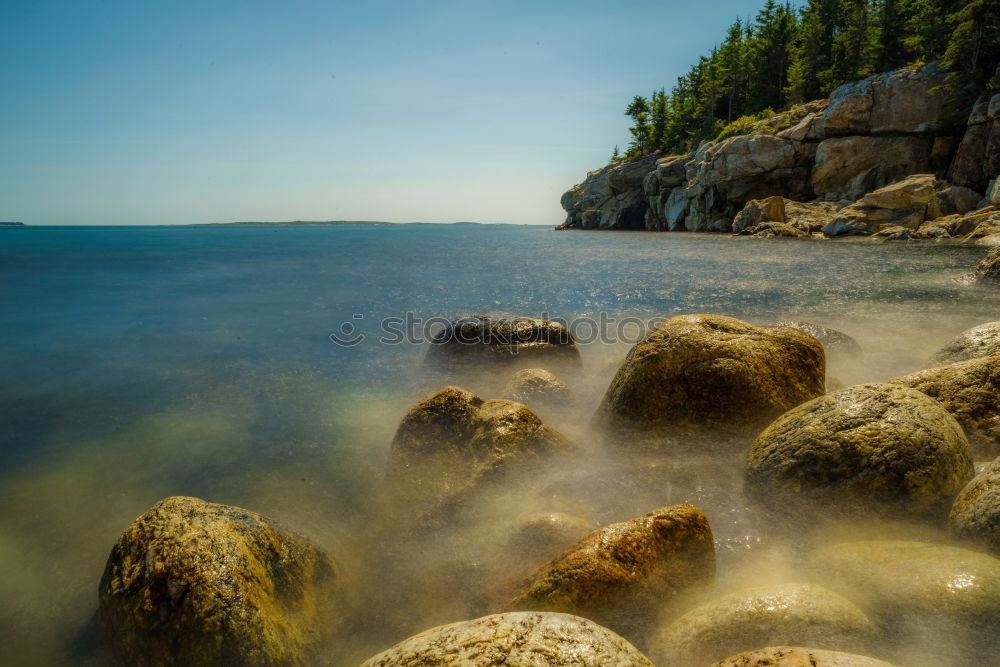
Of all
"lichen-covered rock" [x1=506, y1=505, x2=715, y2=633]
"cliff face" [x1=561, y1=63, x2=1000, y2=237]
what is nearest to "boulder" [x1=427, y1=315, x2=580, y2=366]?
"lichen-covered rock" [x1=506, y1=505, x2=715, y2=633]

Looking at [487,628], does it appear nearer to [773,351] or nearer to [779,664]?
[779,664]

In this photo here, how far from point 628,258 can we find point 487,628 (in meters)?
35.0

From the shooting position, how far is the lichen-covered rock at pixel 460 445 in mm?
6145

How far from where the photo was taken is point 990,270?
1834 cm

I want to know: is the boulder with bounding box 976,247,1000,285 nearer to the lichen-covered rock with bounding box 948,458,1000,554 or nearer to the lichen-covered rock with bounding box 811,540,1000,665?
the lichen-covered rock with bounding box 948,458,1000,554

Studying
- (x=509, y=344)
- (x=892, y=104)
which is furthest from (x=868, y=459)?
(x=892, y=104)

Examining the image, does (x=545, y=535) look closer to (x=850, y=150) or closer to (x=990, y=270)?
(x=990, y=270)

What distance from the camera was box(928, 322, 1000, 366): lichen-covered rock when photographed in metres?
7.73

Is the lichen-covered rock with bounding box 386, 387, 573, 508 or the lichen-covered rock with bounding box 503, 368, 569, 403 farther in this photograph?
the lichen-covered rock with bounding box 503, 368, 569, 403

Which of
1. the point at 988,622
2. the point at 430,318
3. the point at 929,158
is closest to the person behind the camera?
the point at 988,622

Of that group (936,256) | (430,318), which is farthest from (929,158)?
(430,318)

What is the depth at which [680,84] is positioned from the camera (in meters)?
94.8

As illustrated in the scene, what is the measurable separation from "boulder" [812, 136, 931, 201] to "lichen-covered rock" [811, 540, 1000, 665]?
170 ft

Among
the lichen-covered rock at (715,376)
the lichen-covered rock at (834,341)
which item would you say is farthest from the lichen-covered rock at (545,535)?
the lichen-covered rock at (834,341)
